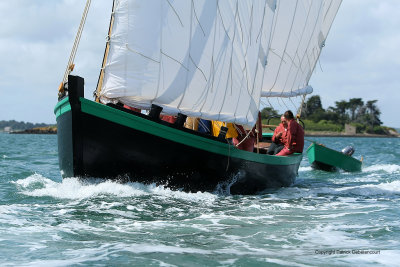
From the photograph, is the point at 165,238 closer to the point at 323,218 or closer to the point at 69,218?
the point at 69,218

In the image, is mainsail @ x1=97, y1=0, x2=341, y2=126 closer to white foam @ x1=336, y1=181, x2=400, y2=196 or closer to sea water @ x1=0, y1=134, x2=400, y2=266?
sea water @ x1=0, y1=134, x2=400, y2=266

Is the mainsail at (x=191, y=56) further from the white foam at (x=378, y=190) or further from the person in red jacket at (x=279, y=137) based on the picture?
the white foam at (x=378, y=190)

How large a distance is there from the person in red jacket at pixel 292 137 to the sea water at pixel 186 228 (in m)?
2.25

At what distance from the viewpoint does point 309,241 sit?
249 inches

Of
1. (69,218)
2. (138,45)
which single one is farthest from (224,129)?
(69,218)

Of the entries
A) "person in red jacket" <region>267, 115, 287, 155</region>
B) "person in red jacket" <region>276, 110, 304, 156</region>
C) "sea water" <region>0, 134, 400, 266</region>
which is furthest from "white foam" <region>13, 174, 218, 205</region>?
"person in red jacket" <region>267, 115, 287, 155</region>

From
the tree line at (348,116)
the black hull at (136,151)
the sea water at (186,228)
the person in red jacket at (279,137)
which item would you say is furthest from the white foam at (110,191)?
the tree line at (348,116)

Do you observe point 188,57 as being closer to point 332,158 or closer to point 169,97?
point 169,97

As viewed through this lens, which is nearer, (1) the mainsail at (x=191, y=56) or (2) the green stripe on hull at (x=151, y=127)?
(2) the green stripe on hull at (x=151, y=127)

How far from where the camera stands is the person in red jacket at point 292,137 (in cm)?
1253

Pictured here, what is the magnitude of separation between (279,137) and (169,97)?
16.7ft

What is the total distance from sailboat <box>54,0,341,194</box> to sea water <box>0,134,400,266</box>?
400 millimetres

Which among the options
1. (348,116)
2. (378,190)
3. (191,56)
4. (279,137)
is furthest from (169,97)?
(348,116)

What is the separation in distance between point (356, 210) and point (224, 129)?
2910 mm
